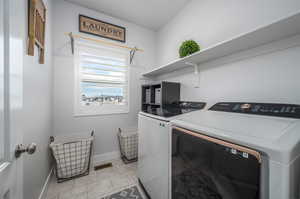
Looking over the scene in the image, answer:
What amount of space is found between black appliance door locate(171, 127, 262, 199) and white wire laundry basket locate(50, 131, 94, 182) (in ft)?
4.66

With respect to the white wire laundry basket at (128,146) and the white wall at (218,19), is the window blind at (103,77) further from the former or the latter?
the white wall at (218,19)

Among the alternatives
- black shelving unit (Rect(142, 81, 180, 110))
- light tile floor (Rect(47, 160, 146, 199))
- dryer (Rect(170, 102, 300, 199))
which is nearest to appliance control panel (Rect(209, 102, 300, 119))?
dryer (Rect(170, 102, 300, 199))

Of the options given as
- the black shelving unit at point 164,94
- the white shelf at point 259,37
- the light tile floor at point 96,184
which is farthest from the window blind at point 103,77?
the white shelf at point 259,37

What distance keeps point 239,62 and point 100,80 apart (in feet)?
6.95

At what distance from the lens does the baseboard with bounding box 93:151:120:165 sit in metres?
2.11

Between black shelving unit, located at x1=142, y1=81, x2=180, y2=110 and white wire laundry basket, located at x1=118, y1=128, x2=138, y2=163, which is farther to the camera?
white wire laundry basket, located at x1=118, y1=128, x2=138, y2=163

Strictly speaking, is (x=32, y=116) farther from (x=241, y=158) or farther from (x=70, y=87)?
(x=241, y=158)

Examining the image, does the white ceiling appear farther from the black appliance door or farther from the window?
the black appliance door

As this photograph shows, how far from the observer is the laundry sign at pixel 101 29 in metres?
1.95

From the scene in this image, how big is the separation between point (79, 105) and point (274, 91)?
99.3 inches

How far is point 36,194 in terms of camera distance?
1.16 m

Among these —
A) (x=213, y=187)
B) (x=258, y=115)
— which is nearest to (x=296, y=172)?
(x=213, y=187)

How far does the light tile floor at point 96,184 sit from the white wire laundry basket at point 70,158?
10 centimetres

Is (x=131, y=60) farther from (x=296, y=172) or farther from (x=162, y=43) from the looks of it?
(x=296, y=172)
